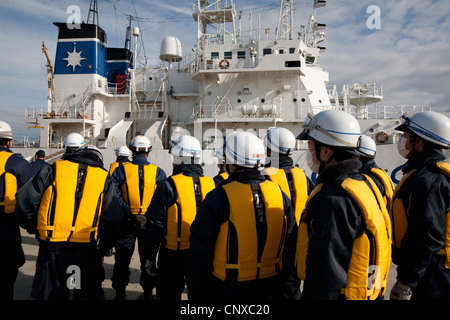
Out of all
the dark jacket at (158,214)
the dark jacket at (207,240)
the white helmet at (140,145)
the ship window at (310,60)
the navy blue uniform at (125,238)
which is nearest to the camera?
the dark jacket at (207,240)

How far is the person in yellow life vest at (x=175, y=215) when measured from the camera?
310 centimetres

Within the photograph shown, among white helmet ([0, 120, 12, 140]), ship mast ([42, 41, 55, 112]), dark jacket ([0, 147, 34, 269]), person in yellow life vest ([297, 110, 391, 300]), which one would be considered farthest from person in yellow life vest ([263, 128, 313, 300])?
ship mast ([42, 41, 55, 112])

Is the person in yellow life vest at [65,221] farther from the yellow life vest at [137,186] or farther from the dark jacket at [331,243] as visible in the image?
the dark jacket at [331,243]

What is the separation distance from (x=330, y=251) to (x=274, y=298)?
991mm

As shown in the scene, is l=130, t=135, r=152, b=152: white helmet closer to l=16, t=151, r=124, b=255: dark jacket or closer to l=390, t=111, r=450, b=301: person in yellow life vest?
l=16, t=151, r=124, b=255: dark jacket

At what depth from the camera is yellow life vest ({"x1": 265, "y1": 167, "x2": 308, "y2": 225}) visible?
3.50 meters

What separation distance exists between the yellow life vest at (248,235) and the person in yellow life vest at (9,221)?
8.76 ft

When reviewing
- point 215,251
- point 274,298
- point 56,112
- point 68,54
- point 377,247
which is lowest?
point 274,298

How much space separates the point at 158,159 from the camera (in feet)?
43.1

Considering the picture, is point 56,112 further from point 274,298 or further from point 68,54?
point 274,298

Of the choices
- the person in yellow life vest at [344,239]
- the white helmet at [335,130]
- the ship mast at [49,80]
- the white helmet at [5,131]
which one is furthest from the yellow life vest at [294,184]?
the ship mast at [49,80]

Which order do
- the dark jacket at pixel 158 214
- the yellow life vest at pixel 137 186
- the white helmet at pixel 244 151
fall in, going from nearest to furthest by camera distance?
1. the white helmet at pixel 244 151
2. the dark jacket at pixel 158 214
3. the yellow life vest at pixel 137 186

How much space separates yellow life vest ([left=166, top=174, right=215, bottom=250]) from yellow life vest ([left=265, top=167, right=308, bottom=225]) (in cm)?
89

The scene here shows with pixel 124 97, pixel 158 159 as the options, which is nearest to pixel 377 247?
pixel 158 159
